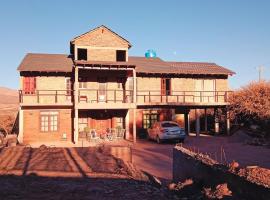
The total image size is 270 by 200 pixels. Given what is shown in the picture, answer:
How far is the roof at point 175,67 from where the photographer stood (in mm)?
31298

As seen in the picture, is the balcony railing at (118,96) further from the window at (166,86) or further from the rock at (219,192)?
the rock at (219,192)

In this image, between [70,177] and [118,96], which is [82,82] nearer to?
[118,96]

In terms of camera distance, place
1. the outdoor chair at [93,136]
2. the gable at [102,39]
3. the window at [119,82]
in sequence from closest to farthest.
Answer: the outdoor chair at [93,136] → the gable at [102,39] → the window at [119,82]

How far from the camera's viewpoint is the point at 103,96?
2992 centimetres

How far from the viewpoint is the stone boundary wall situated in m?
6.99

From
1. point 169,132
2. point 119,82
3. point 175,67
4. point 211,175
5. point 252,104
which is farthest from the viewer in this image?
point 175,67

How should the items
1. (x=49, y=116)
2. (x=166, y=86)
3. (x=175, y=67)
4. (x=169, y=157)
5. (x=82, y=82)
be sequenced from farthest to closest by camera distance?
(x=175, y=67)
(x=166, y=86)
(x=82, y=82)
(x=49, y=116)
(x=169, y=157)

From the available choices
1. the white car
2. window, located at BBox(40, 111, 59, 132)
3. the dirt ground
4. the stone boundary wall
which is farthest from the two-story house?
the stone boundary wall

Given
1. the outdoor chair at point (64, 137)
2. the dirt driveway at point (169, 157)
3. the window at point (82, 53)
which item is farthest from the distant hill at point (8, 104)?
the dirt driveway at point (169, 157)

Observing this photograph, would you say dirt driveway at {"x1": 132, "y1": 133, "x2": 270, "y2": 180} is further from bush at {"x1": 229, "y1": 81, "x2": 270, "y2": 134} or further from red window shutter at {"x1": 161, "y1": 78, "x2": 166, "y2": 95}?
red window shutter at {"x1": 161, "y1": 78, "x2": 166, "y2": 95}

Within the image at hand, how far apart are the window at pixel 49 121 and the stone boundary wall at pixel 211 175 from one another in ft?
59.1

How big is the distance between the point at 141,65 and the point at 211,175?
23913mm

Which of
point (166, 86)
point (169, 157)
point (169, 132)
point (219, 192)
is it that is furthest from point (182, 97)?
point (219, 192)

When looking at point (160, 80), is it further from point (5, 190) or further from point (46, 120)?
point (5, 190)
